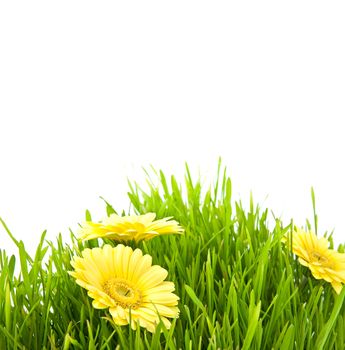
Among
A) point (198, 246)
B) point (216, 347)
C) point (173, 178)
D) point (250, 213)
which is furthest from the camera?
point (173, 178)

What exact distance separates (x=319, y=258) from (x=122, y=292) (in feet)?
1.07

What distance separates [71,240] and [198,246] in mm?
203

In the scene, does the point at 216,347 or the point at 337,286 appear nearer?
the point at 216,347

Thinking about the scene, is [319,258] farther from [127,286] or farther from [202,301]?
[127,286]

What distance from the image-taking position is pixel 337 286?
0.94 m

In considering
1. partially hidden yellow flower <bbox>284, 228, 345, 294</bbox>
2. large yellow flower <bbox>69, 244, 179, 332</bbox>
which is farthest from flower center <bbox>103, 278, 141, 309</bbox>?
partially hidden yellow flower <bbox>284, 228, 345, 294</bbox>

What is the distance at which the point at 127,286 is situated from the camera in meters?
0.82

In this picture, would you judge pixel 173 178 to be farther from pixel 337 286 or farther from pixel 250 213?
pixel 337 286

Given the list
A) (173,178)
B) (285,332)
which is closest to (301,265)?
(285,332)

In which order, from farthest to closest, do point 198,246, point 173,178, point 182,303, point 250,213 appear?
point 173,178 → point 250,213 → point 198,246 → point 182,303

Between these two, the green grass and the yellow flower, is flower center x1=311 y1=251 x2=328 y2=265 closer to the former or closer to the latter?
the green grass

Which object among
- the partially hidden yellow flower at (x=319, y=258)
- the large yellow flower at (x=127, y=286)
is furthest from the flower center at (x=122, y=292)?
the partially hidden yellow flower at (x=319, y=258)

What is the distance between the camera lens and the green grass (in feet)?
2.61

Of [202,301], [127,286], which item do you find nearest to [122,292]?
[127,286]
